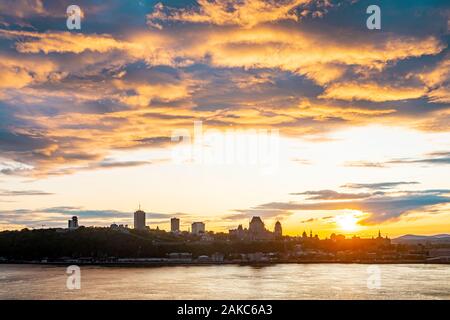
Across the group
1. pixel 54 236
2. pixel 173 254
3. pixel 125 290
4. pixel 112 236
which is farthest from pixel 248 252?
pixel 125 290

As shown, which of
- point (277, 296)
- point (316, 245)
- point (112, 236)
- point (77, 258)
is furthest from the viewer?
point (316, 245)

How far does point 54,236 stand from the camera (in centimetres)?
12162

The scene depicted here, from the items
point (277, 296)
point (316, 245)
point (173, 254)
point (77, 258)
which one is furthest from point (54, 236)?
point (277, 296)

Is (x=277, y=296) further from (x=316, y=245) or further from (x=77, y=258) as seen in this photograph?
(x=316, y=245)

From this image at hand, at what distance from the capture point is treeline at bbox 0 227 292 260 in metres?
114

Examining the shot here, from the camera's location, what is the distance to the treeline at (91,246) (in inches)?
4486

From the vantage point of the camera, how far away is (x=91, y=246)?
11562cm

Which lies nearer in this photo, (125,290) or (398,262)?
(125,290)
